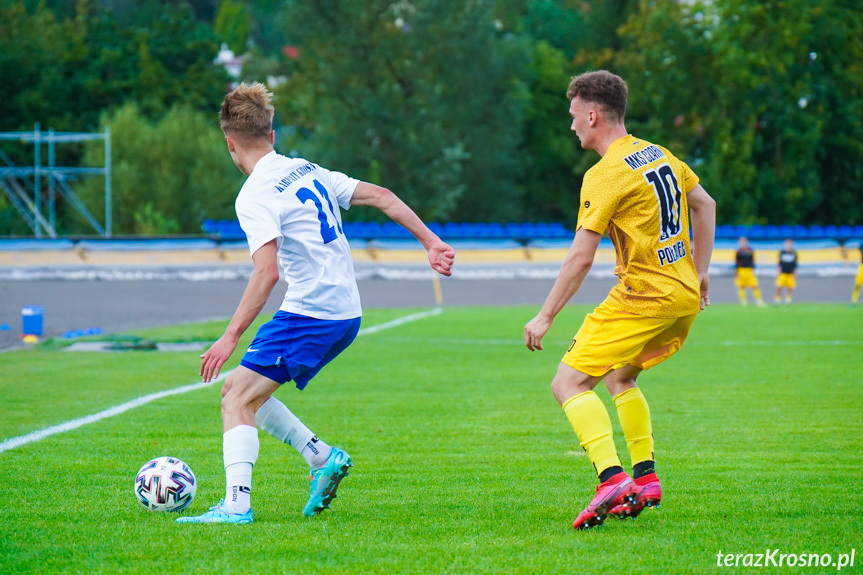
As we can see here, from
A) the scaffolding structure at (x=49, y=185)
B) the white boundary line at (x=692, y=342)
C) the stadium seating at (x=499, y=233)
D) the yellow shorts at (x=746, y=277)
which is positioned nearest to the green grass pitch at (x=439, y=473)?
the white boundary line at (x=692, y=342)

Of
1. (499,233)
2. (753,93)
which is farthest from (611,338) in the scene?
(753,93)

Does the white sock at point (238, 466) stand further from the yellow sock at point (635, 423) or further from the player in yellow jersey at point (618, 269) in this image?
the yellow sock at point (635, 423)

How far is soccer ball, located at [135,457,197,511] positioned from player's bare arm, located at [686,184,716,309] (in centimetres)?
286

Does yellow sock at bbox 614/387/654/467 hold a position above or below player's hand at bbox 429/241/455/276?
below

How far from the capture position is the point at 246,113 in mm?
4590

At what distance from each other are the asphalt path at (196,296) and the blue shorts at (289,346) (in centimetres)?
1285

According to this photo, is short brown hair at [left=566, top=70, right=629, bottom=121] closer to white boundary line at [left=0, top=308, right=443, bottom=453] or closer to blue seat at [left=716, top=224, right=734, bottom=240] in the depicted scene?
white boundary line at [left=0, top=308, right=443, bottom=453]

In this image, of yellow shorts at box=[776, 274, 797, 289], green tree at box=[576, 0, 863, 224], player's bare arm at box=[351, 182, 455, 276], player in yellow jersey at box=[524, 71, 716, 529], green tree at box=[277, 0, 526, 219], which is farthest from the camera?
green tree at box=[576, 0, 863, 224]

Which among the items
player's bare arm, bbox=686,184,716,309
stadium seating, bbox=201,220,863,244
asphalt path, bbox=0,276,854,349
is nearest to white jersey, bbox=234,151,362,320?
player's bare arm, bbox=686,184,716,309

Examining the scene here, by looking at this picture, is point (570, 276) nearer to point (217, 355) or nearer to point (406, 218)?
point (406, 218)

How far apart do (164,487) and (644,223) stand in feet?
9.02

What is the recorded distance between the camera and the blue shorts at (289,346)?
4605 millimetres

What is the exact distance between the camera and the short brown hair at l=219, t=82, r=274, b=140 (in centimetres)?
459

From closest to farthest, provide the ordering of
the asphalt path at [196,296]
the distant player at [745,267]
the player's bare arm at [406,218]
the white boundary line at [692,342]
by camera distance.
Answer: the player's bare arm at [406,218] → the white boundary line at [692,342] → the asphalt path at [196,296] → the distant player at [745,267]
